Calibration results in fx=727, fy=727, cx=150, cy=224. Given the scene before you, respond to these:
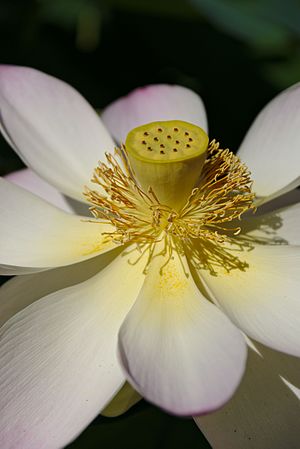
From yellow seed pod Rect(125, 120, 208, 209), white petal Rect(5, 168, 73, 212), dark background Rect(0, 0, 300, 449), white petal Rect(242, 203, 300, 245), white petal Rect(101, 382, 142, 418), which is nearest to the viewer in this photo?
white petal Rect(101, 382, 142, 418)

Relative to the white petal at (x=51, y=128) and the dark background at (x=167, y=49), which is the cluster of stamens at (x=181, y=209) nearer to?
the white petal at (x=51, y=128)

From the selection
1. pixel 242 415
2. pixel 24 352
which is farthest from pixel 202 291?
pixel 24 352

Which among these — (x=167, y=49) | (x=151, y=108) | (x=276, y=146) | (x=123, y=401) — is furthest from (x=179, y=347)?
(x=167, y=49)

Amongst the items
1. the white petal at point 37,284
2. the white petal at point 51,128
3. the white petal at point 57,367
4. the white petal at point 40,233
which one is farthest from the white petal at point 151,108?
the white petal at point 57,367

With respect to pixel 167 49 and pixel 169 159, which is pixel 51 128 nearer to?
pixel 169 159

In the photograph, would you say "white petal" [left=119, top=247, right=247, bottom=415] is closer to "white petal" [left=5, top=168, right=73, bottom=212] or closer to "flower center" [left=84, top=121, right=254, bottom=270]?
"flower center" [left=84, top=121, right=254, bottom=270]

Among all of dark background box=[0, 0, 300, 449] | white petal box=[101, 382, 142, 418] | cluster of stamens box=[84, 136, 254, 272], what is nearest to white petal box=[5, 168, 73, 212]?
cluster of stamens box=[84, 136, 254, 272]

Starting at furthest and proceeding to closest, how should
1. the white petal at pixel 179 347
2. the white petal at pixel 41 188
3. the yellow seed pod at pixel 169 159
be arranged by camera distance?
the white petal at pixel 41 188, the yellow seed pod at pixel 169 159, the white petal at pixel 179 347
